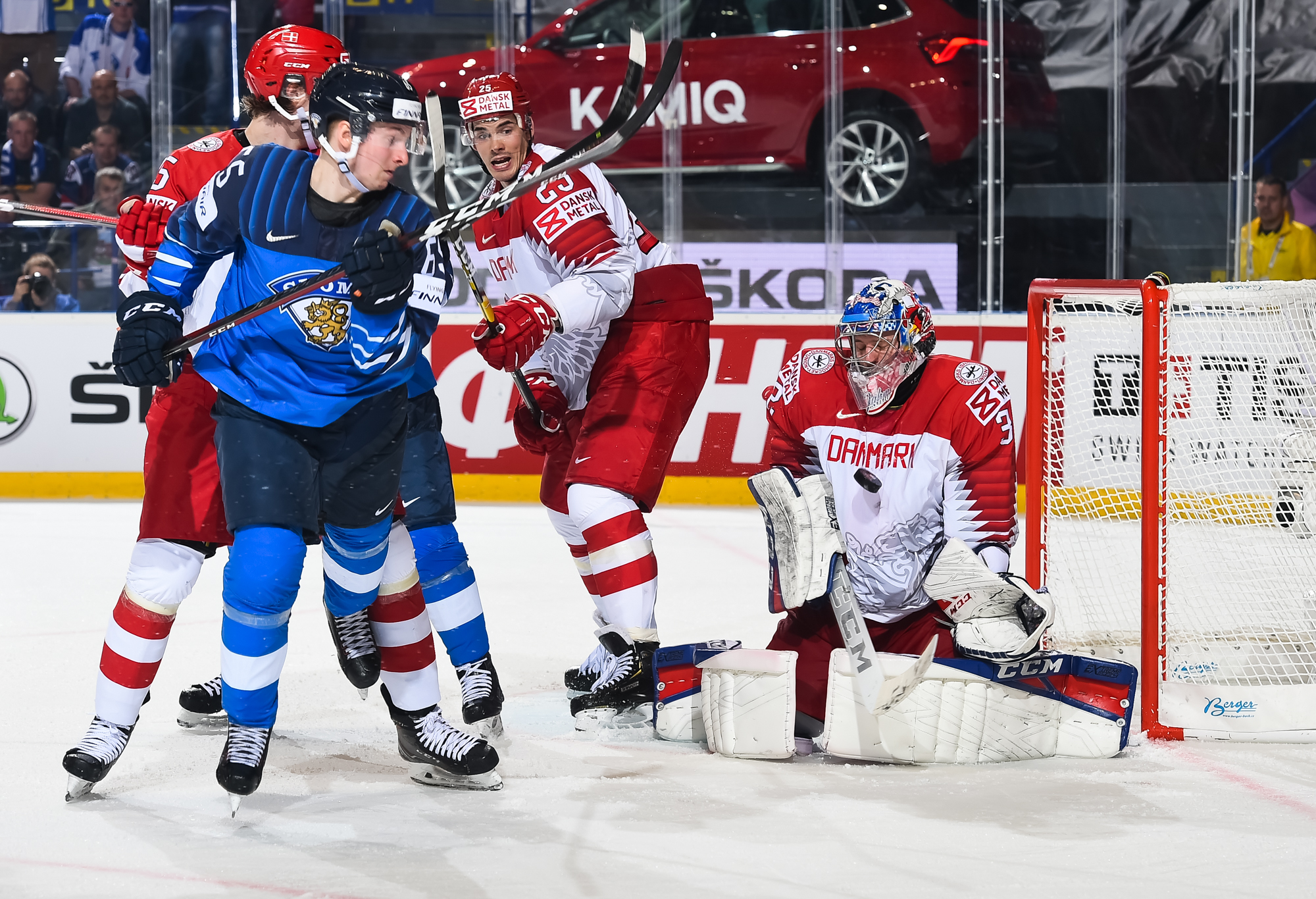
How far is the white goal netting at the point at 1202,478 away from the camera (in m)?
3.04

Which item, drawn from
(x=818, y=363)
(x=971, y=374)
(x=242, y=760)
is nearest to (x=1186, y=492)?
(x=971, y=374)


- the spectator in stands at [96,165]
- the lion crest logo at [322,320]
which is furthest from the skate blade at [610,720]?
the spectator in stands at [96,165]

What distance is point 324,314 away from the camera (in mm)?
2213

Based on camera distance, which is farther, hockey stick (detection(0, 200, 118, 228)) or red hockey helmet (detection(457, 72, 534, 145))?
hockey stick (detection(0, 200, 118, 228))

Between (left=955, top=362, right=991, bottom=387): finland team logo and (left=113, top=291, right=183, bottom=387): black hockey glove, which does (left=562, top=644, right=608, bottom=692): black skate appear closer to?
(left=955, top=362, right=991, bottom=387): finland team logo

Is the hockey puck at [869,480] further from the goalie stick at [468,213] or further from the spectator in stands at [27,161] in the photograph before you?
the spectator in stands at [27,161]

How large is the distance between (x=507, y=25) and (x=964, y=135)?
6.93 ft

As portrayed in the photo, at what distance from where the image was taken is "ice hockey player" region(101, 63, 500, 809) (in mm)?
2193

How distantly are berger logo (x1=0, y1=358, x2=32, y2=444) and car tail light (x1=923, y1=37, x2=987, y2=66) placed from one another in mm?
4090

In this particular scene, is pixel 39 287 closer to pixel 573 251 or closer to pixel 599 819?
pixel 573 251

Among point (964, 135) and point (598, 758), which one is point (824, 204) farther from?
point (598, 758)

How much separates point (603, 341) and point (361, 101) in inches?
39.1

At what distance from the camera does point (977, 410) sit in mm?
2664

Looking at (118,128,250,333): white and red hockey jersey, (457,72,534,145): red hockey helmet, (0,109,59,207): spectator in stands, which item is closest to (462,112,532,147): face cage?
(457,72,534,145): red hockey helmet
